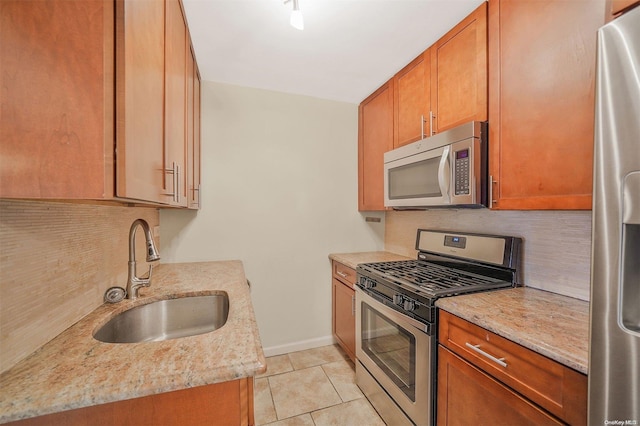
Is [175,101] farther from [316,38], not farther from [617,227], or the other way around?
[617,227]

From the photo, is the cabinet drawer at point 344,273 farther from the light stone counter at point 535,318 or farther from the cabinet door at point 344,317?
the light stone counter at point 535,318

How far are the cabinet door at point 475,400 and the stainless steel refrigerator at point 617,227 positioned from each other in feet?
1.23

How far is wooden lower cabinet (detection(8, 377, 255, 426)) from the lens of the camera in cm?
67

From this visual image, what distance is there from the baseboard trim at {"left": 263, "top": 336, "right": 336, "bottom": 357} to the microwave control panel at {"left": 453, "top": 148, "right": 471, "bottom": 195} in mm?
1900

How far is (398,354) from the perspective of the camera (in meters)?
1.55

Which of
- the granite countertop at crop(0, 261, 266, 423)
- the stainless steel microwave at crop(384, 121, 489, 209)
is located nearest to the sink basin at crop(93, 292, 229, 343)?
the granite countertop at crop(0, 261, 266, 423)

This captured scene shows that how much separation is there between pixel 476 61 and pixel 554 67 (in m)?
0.41

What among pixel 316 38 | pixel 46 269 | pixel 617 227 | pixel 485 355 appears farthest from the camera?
pixel 316 38

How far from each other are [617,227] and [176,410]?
114cm

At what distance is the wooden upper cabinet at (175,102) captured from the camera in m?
1.10

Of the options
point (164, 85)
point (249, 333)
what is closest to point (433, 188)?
point (249, 333)

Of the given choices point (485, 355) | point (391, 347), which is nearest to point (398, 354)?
point (391, 347)

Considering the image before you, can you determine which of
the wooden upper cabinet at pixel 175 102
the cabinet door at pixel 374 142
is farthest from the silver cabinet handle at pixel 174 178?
the cabinet door at pixel 374 142

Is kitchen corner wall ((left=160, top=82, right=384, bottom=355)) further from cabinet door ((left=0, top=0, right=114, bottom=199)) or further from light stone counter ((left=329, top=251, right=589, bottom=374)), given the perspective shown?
cabinet door ((left=0, top=0, right=114, bottom=199))
